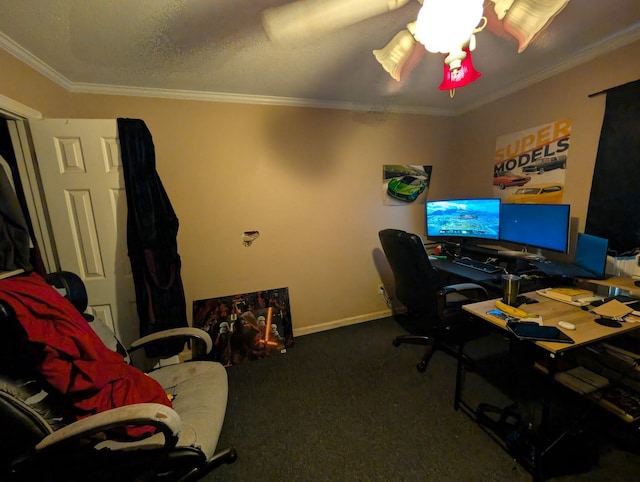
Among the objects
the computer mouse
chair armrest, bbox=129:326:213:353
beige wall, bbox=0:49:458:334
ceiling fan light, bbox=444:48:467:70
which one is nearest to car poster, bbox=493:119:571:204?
beige wall, bbox=0:49:458:334

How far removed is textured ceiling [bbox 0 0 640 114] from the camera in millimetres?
1228

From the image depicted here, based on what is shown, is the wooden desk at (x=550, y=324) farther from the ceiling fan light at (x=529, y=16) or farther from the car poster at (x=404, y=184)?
the car poster at (x=404, y=184)

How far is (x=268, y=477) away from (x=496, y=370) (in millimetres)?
1740

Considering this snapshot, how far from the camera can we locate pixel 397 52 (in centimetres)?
113

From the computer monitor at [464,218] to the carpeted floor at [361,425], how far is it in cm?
118

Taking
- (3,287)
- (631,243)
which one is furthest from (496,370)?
(3,287)

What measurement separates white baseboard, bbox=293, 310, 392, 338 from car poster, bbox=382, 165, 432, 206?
1226mm

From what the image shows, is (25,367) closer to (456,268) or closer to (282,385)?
(282,385)

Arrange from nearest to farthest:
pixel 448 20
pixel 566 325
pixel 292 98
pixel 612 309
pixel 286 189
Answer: pixel 448 20 < pixel 566 325 < pixel 612 309 < pixel 292 98 < pixel 286 189

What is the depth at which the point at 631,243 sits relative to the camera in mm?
1664

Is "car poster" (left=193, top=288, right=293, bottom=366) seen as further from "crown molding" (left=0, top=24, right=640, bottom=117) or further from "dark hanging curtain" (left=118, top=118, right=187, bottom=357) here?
"crown molding" (left=0, top=24, right=640, bottom=117)

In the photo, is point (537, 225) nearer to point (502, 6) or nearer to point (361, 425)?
point (502, 6)

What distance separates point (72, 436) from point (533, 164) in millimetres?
3199

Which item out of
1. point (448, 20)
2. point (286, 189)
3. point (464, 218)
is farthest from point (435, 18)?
point (464, 218)
